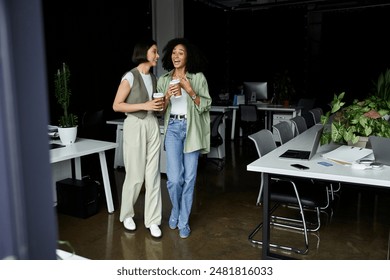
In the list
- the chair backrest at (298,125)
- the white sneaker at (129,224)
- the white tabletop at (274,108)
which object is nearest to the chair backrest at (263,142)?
the chair backrest at (298,125)

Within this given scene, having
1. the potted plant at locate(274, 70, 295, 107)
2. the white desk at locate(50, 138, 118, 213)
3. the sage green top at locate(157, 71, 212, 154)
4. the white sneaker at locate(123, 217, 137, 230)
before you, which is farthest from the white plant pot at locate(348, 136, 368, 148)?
the potted plant at locate(274, 70, 295, 107)

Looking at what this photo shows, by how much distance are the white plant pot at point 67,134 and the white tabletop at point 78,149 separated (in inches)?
2.6

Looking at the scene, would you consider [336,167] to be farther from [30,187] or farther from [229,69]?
[229,69]

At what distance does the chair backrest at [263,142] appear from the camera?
3.53 metres

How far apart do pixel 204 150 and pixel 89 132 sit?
2.41 metres

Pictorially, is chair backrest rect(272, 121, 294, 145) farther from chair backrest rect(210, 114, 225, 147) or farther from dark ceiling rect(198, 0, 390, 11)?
dark ceiling rect(198, 0, 390, 11)

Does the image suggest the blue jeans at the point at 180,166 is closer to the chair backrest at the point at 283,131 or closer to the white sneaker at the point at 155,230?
the white sneaker at the point at 155,230

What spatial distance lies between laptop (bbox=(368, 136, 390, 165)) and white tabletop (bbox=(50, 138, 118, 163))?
2462mm

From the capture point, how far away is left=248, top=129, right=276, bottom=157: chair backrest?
3533 millimetres

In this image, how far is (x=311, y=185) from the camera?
3.57 metres

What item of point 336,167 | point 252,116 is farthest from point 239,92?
point 336,167

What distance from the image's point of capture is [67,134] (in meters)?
4.07

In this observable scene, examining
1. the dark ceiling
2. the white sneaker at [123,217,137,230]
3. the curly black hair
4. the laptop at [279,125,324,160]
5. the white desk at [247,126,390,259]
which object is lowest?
the white sneaker at [123,217,137,230]

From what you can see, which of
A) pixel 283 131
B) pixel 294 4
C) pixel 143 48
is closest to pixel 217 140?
pixel 283 131
